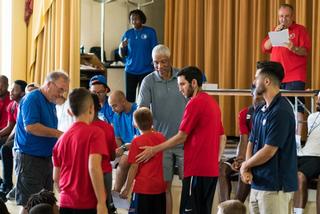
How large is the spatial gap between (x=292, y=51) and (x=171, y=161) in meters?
2.65

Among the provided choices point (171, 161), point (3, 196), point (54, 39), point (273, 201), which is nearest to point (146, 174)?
point (171, 161)

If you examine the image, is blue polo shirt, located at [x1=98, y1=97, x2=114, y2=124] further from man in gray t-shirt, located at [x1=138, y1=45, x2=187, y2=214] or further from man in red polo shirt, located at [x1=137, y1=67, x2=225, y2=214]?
man in red polo shirt, located at [x1=137, y1=67, x2=225, y2=214]

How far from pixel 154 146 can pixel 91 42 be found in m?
5.22

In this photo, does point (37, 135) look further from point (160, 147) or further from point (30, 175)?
point (160, 147)

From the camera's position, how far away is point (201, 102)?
13.8 feet

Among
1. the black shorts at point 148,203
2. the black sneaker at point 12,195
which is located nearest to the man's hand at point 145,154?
the black shorts at point 148,203

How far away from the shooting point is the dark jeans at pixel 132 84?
26.3 feet

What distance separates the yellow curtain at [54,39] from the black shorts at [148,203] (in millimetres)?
3942

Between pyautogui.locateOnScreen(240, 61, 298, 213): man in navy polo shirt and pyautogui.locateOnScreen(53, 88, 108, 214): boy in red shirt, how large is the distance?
901mm

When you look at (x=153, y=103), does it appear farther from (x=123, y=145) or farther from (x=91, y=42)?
(x=91, y=42)

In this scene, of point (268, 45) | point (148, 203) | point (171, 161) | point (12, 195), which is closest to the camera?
point (148, 203)

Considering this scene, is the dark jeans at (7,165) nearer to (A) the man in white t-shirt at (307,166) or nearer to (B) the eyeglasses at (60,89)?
(B) the eyeglasses at (60,89)

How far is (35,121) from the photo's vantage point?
4473 millimetres

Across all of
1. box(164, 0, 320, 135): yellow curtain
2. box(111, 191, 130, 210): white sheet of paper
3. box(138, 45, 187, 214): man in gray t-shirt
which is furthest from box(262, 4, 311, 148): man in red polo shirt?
box(111, 191, 130, 210): white sheet of paper
